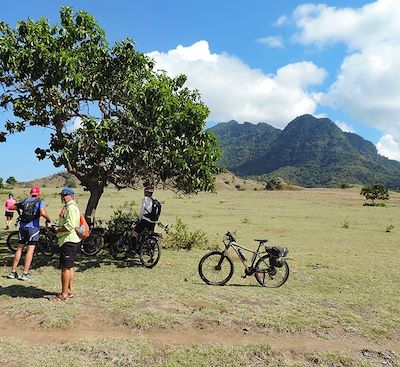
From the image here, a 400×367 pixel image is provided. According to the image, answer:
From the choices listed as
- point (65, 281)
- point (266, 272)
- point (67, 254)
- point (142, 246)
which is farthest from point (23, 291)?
point (266, 272)

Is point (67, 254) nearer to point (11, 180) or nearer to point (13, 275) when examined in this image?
point (13, 275)

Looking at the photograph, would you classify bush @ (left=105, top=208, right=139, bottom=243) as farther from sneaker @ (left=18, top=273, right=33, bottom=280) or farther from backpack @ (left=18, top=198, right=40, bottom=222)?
backpack @ (left=18, top=198, right=40, bottom=222)

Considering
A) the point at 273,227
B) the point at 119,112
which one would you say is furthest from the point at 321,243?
the point at 119,112

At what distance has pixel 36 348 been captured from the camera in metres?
6.91

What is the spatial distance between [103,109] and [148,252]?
17.9ft

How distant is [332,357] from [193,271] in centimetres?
644

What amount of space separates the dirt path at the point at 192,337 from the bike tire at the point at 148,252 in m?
5.16

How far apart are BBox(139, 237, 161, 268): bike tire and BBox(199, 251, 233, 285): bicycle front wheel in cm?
219

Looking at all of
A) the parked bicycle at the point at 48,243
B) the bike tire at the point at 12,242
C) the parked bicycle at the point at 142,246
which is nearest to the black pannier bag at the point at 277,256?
the parked bicycle at the point at 142,246

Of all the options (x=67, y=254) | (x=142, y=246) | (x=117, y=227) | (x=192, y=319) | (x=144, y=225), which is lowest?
(x=192, y=319)

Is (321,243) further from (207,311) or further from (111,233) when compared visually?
(207,311)

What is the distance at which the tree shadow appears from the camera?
9.71 meters

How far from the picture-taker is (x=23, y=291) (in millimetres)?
10039

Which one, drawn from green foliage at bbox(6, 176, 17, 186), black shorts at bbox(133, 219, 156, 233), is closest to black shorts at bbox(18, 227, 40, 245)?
black shorts at bbox(133, 219, 156, 233)
